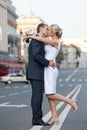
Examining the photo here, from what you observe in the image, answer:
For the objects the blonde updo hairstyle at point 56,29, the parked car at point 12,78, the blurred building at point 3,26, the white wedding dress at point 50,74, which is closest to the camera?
the blonde updo hairstyle at point 56,29

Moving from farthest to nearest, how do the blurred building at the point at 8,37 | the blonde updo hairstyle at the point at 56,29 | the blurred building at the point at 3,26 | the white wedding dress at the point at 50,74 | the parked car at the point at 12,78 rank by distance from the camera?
the blurred building at the point at 3,26
the blurred building at the point at 8,37
the parked car at the point at 12,78
the white wedding dress at the point at 50,74
the blonde updo hairstyle at the point at 56,29

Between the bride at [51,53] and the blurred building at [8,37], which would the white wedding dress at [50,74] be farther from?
the blurred building at [8,37]

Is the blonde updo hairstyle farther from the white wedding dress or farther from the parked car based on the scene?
the parked car

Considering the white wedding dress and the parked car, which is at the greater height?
the white wedding dress

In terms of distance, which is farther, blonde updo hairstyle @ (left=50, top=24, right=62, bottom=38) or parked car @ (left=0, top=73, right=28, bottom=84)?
parked car @ (left=0, top=73, right=28, bottom=84)

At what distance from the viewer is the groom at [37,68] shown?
10.6 metres

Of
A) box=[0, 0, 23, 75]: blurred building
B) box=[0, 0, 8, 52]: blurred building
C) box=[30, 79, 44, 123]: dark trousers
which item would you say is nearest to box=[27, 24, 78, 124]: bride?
box=[30, 79, 44, 123]: dark trousers

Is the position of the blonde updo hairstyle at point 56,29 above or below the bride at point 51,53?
above

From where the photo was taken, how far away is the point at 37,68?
10672 millimetres

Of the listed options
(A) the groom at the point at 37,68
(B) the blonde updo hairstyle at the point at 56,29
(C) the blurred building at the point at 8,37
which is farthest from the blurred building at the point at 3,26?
(B) the blonde updo hairstyle at the point at 56,29

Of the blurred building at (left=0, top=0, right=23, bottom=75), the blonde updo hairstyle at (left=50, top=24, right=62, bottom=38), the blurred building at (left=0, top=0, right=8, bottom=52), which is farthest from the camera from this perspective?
the blurred building at (left=0, top=0, right=8, bottom=52)

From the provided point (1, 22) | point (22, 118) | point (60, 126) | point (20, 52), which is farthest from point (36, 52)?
point (20, 52)

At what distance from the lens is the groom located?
1059 cm

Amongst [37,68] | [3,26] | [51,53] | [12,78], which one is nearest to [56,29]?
[51,53]
